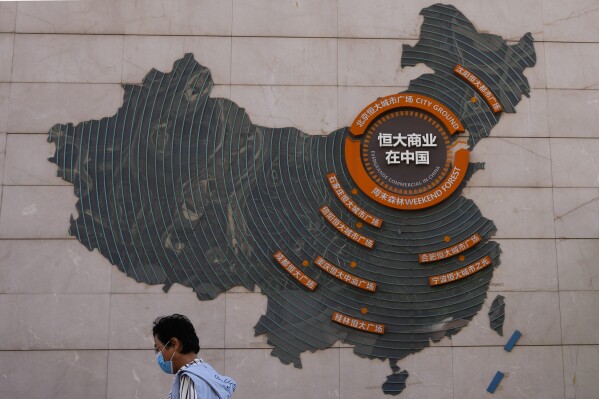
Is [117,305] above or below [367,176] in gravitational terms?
below

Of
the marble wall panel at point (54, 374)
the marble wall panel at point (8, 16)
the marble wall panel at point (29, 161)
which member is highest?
the marble wall panel at point (8, 16)

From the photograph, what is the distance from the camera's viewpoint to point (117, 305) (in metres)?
5.05

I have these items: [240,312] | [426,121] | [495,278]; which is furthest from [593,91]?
[240,312]

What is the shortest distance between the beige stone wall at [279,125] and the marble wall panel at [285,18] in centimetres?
1

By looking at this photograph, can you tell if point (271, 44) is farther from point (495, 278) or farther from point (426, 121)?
point (495, 278)

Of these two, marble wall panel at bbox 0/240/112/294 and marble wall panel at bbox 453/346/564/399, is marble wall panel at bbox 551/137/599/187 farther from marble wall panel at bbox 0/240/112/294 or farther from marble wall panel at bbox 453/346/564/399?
marble wall panel at bbox 0/240/112/294

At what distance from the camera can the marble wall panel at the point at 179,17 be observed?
5449 millimetres

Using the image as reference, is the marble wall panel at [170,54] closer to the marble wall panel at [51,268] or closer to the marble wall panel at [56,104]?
the marble wall panel at [56,104]

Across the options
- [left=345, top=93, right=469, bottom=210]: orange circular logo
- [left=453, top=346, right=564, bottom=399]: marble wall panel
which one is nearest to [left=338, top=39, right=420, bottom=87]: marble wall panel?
[left=345, top=93, right=469, bottom=210]: orange circular logo

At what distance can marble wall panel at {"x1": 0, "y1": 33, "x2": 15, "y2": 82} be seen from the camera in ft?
17.6

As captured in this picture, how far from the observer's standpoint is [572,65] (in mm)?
5465

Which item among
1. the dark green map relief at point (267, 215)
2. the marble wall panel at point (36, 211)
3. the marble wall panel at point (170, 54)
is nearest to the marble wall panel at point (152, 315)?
the dark green map relief at point (267, 215)

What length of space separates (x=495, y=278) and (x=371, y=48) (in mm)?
2010

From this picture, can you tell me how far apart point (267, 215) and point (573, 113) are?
2.52 metres
